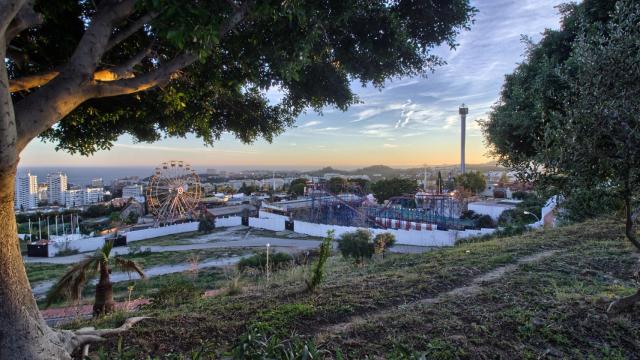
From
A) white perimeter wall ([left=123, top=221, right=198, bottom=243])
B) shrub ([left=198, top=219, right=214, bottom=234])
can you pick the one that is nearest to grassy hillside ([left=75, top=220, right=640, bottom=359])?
white perimeter wall ([left=123, top=221, right=198, bottom=243])

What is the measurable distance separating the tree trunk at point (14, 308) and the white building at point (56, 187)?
11091 cm

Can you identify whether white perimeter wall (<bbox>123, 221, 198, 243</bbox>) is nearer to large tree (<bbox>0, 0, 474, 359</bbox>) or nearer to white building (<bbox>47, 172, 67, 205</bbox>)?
large tree (<bbox>0, 0, 474, 359</bbox>)

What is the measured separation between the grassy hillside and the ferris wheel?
3878cm

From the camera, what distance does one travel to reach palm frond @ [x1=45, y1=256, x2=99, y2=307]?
16.9 feet

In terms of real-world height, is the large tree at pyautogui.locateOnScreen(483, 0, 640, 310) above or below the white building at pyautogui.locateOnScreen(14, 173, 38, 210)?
above

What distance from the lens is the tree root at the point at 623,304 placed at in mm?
3918

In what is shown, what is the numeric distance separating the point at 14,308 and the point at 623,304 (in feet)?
20.5

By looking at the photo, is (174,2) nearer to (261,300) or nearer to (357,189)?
(261,300)

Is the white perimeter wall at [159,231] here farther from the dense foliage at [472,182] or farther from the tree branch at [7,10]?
the dense foliage at [472,182]

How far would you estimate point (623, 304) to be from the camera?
12.9ft

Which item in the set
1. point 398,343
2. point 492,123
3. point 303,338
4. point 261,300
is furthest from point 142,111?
point 492,123

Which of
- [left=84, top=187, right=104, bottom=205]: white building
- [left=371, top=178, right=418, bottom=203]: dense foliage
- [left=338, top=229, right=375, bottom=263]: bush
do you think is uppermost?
[left=371, top=178, right=418, bottom=203]: dense foliage

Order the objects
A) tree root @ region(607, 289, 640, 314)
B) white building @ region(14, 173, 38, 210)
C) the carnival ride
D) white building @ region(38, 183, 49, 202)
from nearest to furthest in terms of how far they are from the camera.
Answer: tree root @ region(607, 289, 640, 314)
the carnival ride
white building @ region(14, 173, 38, 210)
white building @ region(38, 183, 49, 202)

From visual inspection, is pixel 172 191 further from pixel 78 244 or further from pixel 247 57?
pixel 247 57
